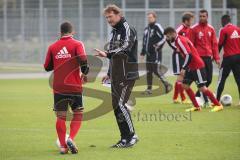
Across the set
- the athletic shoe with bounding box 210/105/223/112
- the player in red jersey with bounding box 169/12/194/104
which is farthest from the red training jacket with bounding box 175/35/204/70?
the player in red jersey with bounding box 169/12/194/104

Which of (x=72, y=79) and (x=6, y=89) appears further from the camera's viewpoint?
(x=6, y=89)

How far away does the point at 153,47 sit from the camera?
21844 mm

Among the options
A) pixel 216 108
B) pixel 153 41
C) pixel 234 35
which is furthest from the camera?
pixel 153 41

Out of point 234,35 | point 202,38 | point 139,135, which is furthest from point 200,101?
point 139,135

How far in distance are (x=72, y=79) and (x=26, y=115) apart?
18.3 ft

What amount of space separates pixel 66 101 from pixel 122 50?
1248 millimetres

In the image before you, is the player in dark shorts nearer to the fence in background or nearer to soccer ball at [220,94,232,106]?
soccer ball at [220,94,232,106]

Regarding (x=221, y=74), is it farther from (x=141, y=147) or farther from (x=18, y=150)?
(x=18, y=150)

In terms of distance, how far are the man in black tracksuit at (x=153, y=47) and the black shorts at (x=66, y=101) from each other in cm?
1030

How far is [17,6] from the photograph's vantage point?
33.8 meters

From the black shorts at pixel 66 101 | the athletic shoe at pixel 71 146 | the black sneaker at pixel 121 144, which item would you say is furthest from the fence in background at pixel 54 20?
the athletic shoe at pixel 71 146

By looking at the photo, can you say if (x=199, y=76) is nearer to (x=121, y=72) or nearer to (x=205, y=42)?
(x=205, y=42)

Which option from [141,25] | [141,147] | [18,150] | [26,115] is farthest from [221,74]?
[141,25]

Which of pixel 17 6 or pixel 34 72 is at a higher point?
pixel 17 6
